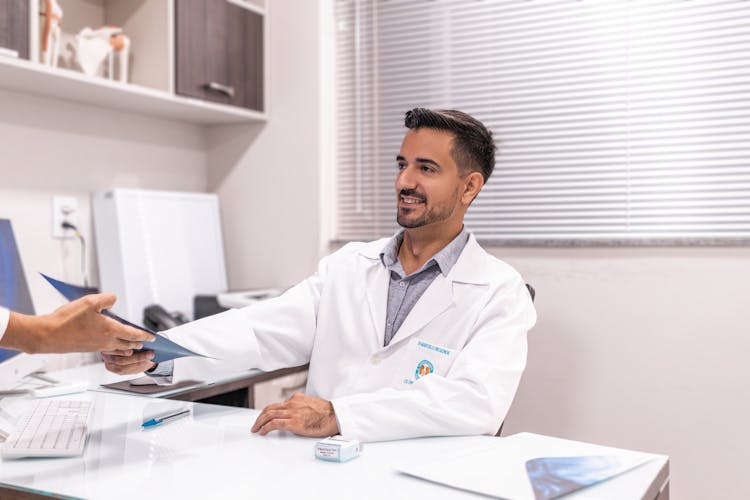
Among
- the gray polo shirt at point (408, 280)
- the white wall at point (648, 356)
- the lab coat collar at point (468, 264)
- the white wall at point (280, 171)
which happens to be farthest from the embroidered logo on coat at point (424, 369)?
the white wall at point (280, 171)

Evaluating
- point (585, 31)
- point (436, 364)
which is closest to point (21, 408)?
point (436, 364)

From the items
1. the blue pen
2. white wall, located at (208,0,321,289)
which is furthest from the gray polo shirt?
white wall, located at (208,0,321,289)

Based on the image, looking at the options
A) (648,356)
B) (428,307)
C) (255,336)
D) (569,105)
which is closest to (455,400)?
(428,307)

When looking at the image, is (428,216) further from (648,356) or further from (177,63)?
(177,63)

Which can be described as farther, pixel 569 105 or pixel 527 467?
pixel 569 105

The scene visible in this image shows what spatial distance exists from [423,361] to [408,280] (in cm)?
25

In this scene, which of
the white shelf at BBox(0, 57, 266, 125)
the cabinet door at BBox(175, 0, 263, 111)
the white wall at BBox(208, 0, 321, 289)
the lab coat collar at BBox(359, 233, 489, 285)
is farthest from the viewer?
the white wall at BBox(208, 0, 321, 289)

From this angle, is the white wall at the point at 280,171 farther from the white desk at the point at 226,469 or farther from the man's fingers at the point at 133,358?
the white desk at the point at 226,469

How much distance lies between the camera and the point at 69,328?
3.91 ft

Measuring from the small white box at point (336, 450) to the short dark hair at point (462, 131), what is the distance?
2.95ft

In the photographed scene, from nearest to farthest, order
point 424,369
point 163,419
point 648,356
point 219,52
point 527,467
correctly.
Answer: point 527,467 → point 163,419 → point 424,369 → point 648,356 → point 219,52

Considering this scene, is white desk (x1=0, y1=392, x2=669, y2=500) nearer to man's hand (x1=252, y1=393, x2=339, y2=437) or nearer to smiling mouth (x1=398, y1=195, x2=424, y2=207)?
man's hand (x1=252, y1=393, x2=339, y2=437)

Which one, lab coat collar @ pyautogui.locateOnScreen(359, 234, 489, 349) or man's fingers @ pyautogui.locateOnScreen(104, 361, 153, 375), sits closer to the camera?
A: man's fingers @ pyautogui.locateOnScreen(104, 361, 153, 375)

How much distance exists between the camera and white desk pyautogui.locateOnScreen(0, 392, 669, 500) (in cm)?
105
